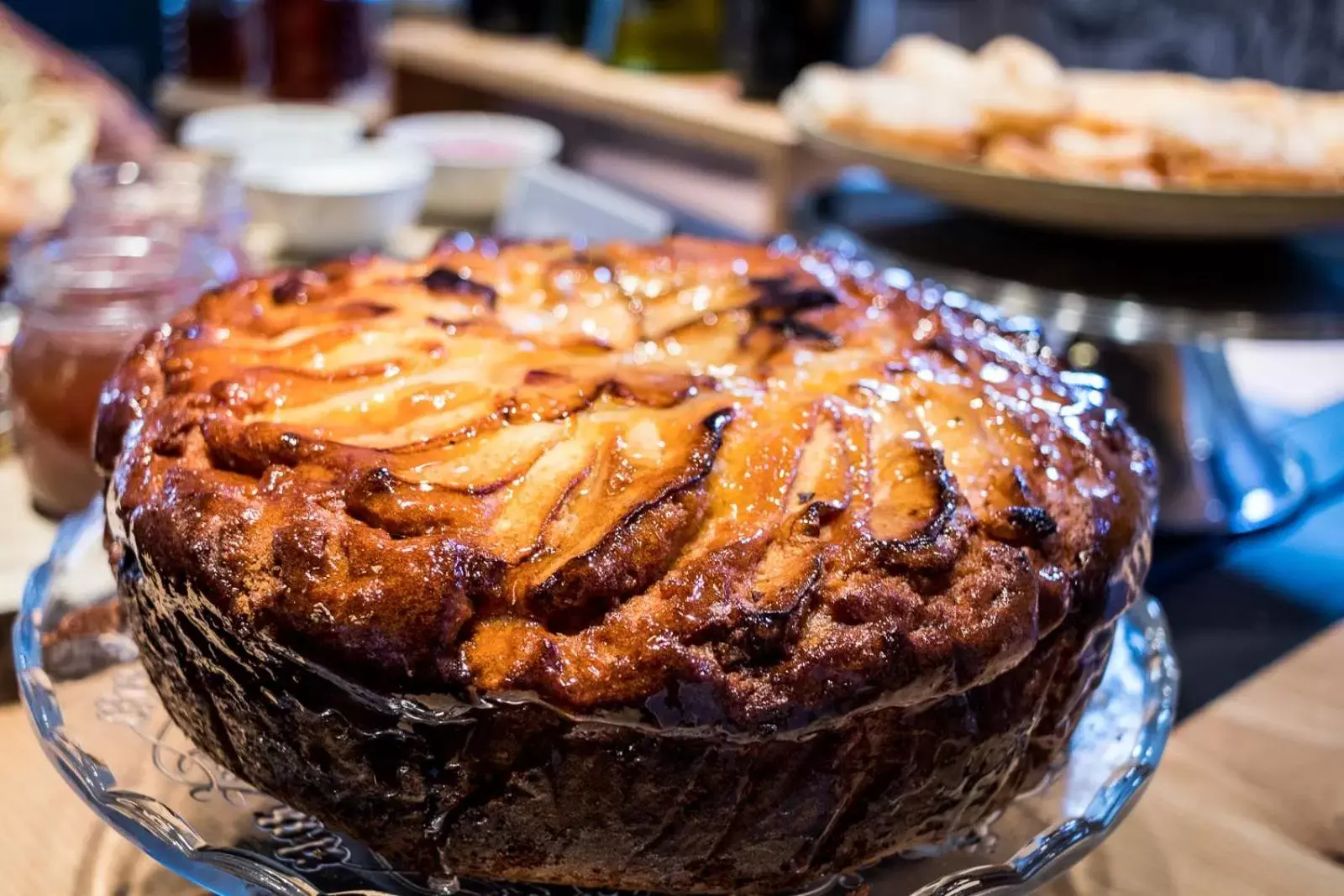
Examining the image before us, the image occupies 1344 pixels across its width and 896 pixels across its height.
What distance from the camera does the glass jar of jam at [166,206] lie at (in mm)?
1206

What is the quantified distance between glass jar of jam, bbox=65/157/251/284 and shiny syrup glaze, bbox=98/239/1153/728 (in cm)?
43

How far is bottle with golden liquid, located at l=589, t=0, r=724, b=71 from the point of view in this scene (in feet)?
7.28

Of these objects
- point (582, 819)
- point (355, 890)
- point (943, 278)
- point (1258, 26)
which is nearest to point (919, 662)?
point (582, 819)

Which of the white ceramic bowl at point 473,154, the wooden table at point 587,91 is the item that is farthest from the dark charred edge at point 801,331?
the white ceramic bowl at point 473,154

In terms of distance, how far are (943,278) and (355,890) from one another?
2.78 feet

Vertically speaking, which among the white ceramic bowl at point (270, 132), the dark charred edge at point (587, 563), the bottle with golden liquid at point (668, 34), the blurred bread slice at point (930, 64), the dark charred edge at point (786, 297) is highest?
the blurred bread slice at point (930, 64)

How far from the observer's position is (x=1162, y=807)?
0.85 m

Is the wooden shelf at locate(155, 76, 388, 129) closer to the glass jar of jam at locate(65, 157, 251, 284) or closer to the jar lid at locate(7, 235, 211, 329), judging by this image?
the glass jar of jam at locate(65, 157, 251, 284)

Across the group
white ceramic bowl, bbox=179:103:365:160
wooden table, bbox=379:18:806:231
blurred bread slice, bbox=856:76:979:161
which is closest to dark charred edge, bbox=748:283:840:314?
blurred bread slice, bbox=856:76:979:161

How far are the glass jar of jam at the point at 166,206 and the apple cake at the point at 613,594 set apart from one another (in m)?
0.51

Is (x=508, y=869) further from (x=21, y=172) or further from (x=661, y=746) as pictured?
(x=21, y=172)

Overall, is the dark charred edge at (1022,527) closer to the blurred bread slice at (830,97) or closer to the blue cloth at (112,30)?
the blurred bread slice at (830,97)

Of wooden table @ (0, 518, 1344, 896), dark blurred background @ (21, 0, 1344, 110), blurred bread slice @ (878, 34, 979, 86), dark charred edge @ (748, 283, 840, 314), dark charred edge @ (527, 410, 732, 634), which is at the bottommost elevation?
wooden table @ (0, 518, 1344, 896)

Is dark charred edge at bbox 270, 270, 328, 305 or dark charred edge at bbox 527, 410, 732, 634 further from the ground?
dark charred edge at bbox 270, 270, 328, 305
